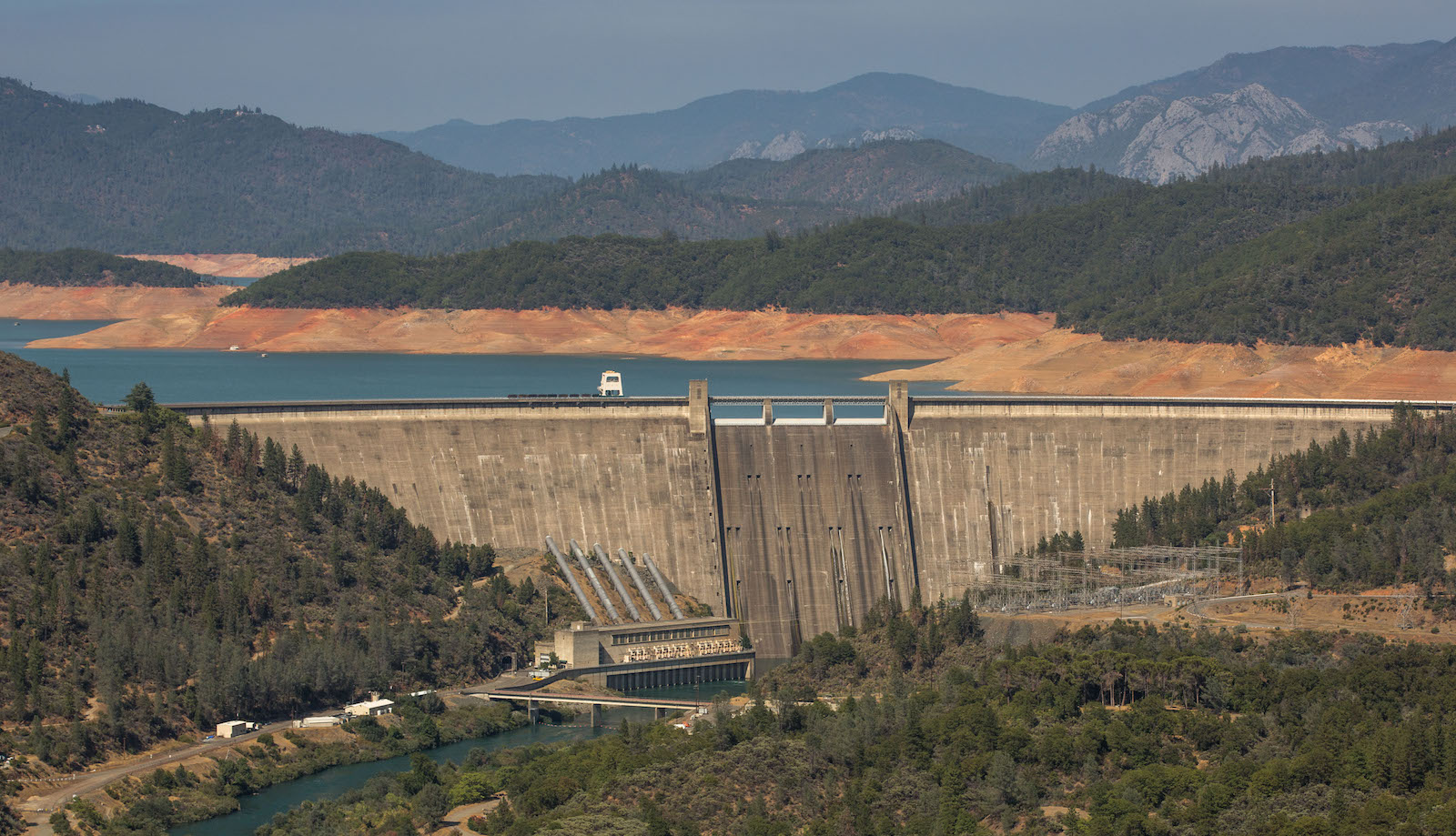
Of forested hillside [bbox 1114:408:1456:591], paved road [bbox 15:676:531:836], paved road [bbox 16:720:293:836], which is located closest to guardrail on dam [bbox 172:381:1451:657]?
forested hillside [bbox 1114:408:1456:591]

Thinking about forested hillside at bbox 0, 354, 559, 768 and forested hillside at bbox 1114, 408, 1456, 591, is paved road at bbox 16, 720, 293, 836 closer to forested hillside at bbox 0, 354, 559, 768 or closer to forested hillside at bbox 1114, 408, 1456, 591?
forested hillside at bbox 0, 354, 559, 768

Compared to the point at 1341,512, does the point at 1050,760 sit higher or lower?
lower

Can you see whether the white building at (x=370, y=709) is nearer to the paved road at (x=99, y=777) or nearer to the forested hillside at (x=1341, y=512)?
the paved road at (x=99, y=777)

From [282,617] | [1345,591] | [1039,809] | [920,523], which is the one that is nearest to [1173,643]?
[1345,591]

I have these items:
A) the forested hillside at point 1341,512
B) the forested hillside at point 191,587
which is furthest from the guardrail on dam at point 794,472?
the forested hillside at point 191,587

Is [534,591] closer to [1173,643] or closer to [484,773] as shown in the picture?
[484,773]

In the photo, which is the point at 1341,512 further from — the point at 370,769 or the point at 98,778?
the point at 98,778

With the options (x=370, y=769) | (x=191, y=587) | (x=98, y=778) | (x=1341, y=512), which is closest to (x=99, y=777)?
(x=98, y=778)
